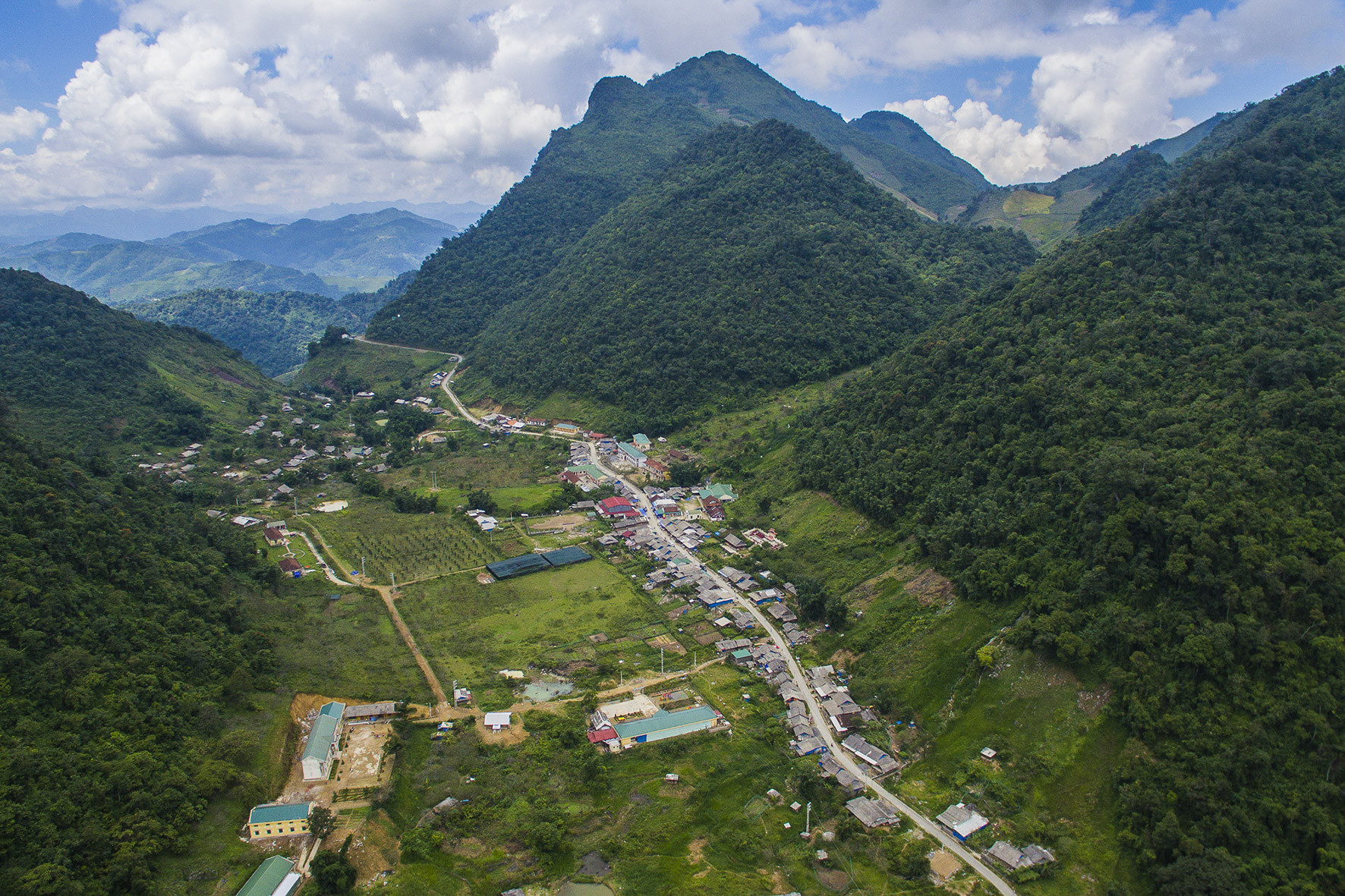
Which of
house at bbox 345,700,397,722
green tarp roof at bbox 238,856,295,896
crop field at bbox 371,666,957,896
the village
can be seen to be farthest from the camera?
house at bbox 345,700,397,722

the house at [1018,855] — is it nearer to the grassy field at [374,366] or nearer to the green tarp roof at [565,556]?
the green tarp roof at [565,556]

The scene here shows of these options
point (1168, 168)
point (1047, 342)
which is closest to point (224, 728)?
point (1047, 342)

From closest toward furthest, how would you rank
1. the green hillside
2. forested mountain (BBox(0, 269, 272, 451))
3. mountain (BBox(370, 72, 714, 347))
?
forested mountain (BBox(0, 269, 272, 451)) → mountain (BBox(370, 72, 714, 347)) → the green hillside

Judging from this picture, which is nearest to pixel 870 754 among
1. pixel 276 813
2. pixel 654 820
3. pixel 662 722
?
pixel 662 722

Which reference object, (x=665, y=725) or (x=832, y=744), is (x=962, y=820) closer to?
(x=832, y=744)

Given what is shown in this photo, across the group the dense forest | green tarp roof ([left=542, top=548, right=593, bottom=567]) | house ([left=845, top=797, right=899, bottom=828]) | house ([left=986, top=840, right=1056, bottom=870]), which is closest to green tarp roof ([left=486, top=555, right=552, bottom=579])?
green tarp roof ([left=542, top=548, right=593, bottom=567])

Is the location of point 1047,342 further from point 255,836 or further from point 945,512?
point 255,836

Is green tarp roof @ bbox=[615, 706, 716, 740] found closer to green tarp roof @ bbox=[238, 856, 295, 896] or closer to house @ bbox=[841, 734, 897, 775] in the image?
house @ bbox=[841, 734, 897, 775]
